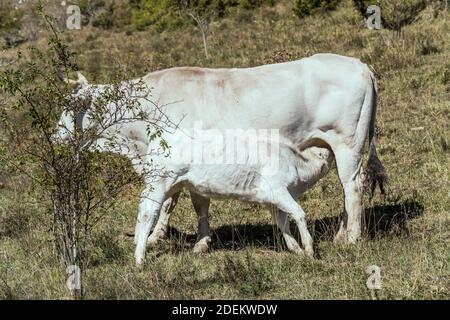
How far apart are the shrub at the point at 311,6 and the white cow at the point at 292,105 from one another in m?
18.7

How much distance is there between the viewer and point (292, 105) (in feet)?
27.6

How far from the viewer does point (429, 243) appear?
7.61 meters

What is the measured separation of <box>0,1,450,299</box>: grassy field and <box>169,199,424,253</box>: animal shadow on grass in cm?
2

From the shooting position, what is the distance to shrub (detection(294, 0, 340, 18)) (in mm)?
27047

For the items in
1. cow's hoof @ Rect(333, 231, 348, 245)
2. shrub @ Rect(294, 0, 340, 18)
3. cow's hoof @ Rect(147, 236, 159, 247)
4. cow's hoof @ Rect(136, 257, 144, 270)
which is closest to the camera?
cow's hoof @ Rect(136, 257, 144, 270)

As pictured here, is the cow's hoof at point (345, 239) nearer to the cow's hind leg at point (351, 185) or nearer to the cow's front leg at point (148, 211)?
the cow's hind leg at point (351, 185)

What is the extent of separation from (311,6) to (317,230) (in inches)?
763

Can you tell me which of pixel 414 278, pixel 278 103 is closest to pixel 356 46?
pixel 278 103

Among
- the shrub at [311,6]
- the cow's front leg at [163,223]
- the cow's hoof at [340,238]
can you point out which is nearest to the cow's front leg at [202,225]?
the cow's front leg at [163,223]

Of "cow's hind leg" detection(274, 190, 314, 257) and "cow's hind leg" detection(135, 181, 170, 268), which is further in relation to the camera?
"cow's hind leg" detection(135, 181, 170, 268)

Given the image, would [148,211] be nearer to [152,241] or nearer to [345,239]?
[152,241]

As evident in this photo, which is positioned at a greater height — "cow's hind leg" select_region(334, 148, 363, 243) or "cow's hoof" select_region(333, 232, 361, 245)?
"cow's hind leg" select_region(334, 148, 363, 243)

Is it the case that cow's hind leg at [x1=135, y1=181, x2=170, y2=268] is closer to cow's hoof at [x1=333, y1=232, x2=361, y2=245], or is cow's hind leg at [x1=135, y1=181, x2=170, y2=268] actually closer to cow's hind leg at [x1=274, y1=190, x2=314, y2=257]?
cow's hind leg at [x1=274, y1=190, x2=314, y2=257]

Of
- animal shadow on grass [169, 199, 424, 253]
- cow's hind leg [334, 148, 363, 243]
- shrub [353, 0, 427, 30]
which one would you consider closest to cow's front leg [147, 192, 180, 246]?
animal shadow on grass [169, 199, 424, 253]
